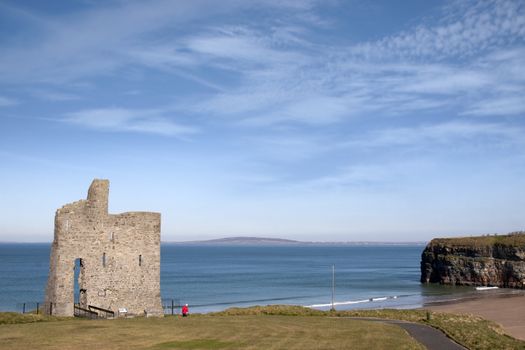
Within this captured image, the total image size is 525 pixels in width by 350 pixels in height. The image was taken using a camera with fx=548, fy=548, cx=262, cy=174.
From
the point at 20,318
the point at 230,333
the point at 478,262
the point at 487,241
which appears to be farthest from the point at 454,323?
the point at 487,241

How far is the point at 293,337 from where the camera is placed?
83.7 ft

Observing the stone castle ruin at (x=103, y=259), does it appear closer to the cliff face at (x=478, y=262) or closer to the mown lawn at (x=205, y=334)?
the mown lawn at (x=205, y=334)

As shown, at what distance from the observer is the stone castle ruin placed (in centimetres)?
3347

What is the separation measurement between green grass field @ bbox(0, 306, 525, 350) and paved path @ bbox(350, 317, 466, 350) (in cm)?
49

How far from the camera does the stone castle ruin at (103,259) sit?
33.5m

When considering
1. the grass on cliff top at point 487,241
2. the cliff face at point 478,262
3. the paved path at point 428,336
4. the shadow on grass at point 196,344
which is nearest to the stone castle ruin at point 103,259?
the shadow on grass at point 196,344

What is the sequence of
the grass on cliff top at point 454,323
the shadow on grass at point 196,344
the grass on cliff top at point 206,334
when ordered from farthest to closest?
the grass on cliff top at point 454,323 → the grass on cliff top at point 206,334 → the shadow on grass at point 196,344

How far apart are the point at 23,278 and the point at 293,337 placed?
8823 cm

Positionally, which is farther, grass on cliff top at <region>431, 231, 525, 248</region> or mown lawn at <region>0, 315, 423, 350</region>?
grass on cliff top at <region>431, 231, 525, 248</region>

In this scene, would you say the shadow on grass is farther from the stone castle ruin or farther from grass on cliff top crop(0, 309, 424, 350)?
the stone castle ruin

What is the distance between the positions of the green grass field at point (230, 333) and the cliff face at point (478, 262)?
53.2 m

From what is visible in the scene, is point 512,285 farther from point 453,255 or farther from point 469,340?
point 469,340

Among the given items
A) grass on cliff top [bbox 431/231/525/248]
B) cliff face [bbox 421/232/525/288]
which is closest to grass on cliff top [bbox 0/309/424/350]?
cliff face [bbox 421/232/525/288]

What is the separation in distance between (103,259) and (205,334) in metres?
11.8
